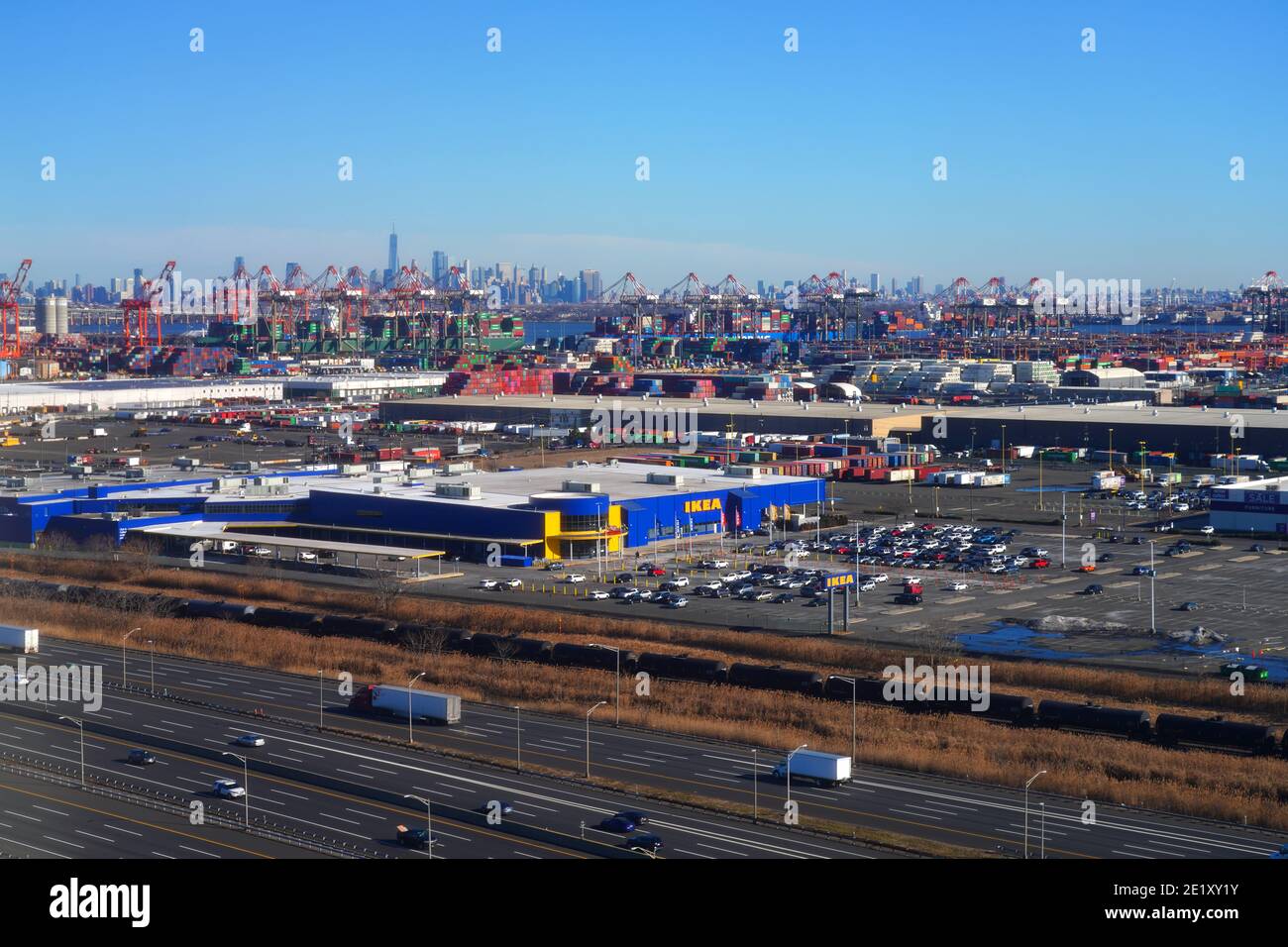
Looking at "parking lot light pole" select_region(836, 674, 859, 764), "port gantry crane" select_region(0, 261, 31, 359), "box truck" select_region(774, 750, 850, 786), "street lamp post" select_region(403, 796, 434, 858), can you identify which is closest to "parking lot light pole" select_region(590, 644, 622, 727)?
"parking lot light pole" select_region(836, 674, 859, 764)

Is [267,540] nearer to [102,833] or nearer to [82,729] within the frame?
[82,729]

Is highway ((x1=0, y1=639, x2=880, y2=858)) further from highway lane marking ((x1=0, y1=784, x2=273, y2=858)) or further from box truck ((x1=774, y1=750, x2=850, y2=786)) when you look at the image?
box truck ((x1=774, y1=750, x2=850, y2=786))

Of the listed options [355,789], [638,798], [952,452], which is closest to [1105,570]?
[638,798]

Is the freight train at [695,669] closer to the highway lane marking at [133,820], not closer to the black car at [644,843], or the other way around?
the black car at [644,843]

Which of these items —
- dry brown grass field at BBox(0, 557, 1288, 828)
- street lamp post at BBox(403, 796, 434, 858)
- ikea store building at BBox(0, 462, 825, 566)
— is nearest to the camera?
street lamp post at BBox(403, 796, 434, 858)

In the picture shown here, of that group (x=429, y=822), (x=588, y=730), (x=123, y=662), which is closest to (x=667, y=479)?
(x=123, y=662)

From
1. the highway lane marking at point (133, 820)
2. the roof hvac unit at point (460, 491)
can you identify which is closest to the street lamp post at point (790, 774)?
the highway lane marking at point (133, 820)
